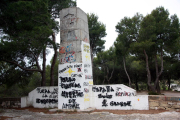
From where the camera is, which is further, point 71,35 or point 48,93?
point 48,93

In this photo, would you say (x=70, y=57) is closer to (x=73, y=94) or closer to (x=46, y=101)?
(x=73, y=94)

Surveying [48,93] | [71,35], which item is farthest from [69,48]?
[48,93]

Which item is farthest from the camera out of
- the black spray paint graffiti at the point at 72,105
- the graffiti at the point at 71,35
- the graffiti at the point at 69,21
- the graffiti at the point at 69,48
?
the graffiti at the point at 69,21

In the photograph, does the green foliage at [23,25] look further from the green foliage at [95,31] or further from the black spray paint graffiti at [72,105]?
the green foliage at [95,31]

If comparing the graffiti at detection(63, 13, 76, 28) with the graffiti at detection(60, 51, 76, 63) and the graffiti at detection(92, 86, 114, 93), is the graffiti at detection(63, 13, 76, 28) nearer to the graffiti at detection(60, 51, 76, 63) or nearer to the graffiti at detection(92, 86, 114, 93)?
the graffiti at detection(60, 51, 76, 63)

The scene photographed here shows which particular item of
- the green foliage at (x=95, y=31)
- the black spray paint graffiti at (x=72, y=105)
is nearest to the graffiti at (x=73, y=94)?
the black spray paint graffiti at (x=72, y=105)

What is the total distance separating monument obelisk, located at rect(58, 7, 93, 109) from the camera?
25.4 ft

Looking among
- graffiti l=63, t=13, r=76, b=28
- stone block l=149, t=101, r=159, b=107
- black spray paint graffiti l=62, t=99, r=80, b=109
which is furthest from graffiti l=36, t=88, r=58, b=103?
stone block l=149, t=101, r=159, b=107

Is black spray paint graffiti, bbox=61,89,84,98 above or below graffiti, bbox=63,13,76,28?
below

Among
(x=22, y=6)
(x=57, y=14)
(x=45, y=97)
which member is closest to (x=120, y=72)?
(x=57, y=14)

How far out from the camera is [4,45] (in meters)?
8.65

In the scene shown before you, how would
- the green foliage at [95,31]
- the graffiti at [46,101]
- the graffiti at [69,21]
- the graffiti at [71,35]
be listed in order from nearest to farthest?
1. the graffiti at [71,35]
2. the graffiti at [69,21]
3. the graffiti at [46,101]
4. the green foliage at [95,31]

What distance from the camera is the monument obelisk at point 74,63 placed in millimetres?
7734

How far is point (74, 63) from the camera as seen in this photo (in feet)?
26.3
